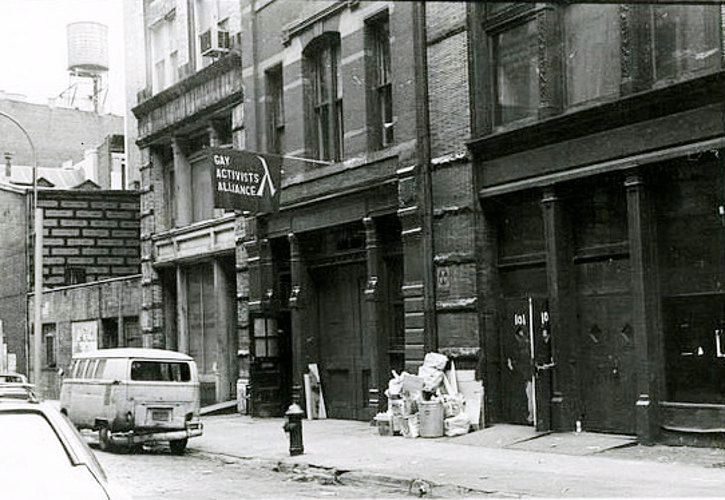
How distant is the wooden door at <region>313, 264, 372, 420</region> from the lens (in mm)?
21031

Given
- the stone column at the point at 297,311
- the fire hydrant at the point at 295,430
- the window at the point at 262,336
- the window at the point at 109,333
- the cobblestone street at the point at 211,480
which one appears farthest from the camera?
the window at the point at 109,333

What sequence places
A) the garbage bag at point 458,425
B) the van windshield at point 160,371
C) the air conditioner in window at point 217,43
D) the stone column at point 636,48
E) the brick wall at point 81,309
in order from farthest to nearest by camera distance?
the brick wall at point 81,309 < the air conditioner in window at point 217,43 < the van windshield at point 160,371 < the garbage bag at point 458,425 < the stone column at point 636,48

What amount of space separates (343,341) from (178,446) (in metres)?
4.73

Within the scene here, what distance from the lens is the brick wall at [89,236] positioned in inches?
1478

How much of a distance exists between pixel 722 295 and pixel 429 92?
6940 millimetres

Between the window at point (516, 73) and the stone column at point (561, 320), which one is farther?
the window at point (516, 73)

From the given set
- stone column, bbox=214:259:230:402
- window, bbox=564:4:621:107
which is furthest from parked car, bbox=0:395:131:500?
stone column, bbox=214:259:230:402

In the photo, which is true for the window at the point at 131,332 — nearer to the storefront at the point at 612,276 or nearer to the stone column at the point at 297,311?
the stone column at the point at 297,311

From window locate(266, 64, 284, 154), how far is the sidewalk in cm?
711

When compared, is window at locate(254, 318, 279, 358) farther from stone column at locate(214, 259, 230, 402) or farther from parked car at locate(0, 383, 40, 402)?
parked car at locate(0, 383, 40, 402)

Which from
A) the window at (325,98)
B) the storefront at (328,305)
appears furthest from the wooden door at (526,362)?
the window at (325,98)

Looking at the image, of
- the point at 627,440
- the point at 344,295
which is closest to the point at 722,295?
the point at 627,440

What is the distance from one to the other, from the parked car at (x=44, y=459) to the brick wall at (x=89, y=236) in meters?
31.8

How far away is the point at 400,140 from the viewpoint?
62.0 ft
